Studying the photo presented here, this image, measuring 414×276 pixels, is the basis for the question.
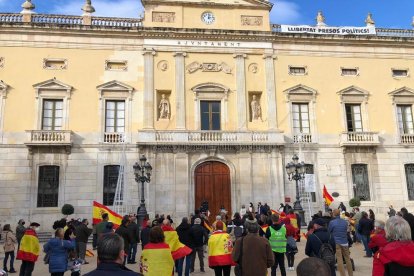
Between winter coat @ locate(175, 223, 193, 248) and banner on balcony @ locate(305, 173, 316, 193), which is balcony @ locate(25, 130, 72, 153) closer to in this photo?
banner on balcony @ locate(305, 173, 316, 193)

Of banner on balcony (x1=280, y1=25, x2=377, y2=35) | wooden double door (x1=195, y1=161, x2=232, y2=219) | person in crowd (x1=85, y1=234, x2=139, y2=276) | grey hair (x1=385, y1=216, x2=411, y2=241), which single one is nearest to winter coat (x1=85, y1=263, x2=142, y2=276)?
person in crowd (x1=85, y1=234, x2=139, y2=276)

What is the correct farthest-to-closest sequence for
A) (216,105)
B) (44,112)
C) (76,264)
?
1. (216,105)
2. (44,112)
3. (76,264)

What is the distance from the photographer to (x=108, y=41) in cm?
2606

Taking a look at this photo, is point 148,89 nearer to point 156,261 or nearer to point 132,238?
point 132,238

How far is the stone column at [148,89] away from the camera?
989 inches

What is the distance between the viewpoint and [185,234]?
11.1m

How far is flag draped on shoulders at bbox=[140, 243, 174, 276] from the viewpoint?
6.25m

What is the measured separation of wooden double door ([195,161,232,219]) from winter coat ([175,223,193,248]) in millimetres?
13452

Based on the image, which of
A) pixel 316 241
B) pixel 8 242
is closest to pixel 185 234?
pixel 316 241

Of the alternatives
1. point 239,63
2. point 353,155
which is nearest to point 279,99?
point 239,63

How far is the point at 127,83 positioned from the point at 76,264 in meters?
18.1

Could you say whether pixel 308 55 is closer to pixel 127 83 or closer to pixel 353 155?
pixel 353 155

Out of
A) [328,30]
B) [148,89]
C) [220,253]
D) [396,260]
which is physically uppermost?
[328,30]

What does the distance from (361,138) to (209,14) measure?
12.9 m
